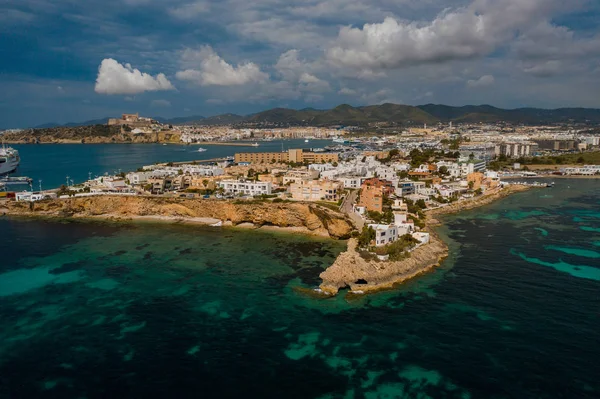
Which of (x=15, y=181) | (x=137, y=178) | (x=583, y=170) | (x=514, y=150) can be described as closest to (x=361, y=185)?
(x=137, y=178)

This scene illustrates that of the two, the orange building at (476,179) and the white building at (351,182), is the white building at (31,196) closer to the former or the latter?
the white building at (351,182)

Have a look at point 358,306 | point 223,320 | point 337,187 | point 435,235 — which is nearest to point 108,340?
point 223,320

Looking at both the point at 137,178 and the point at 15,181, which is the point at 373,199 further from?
the point at 15,181

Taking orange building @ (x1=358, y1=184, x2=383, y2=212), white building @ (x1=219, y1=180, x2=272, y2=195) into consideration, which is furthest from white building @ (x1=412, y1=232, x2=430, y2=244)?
white building @ (x1=219, y1=180, x2=272, y2=195)

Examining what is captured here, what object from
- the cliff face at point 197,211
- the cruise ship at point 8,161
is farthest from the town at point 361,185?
the cruise ship at point 8,161

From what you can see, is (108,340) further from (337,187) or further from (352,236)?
(337,187)

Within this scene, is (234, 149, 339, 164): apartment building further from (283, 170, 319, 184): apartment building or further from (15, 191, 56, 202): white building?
(15, 191, 56, 202): white building
